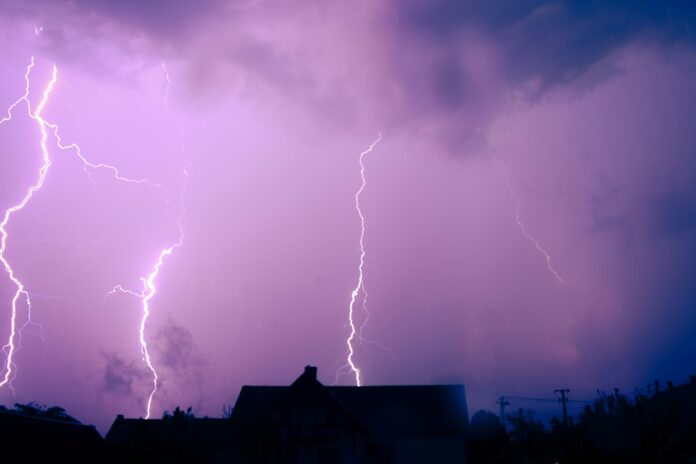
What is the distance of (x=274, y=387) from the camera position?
38562 mm

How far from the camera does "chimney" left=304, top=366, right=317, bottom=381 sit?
1241 inches

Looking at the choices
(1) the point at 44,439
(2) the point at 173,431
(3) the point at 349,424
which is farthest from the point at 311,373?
(1) the point at 44,439

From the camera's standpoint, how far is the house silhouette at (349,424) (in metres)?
27.8

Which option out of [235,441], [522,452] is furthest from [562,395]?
[235,441]

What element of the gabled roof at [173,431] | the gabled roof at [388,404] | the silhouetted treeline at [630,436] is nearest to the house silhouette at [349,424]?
the gabled roof at [388,404]

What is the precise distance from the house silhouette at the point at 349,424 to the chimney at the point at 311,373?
0.04 metres

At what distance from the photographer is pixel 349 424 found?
→ 30.7 metres

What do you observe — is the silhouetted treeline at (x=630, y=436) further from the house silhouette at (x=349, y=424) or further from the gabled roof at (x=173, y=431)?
the gabled roof at (x=173, y=431)

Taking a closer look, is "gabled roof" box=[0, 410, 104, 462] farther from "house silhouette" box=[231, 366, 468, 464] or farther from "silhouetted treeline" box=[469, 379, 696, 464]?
"silhouetted treeline" box=[469, 379, 696, 464]

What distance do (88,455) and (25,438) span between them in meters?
3.14

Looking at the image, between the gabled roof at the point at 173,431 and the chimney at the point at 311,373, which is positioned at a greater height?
the chimney at the point at 311,373

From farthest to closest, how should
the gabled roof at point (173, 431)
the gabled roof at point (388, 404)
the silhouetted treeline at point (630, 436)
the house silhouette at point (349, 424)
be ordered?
the gabled roof at point (388, 404) → the house silhouette at point (349, 424) → the gabled roof at point (173, 431) → the silhouetted treeline at point (630, 436)

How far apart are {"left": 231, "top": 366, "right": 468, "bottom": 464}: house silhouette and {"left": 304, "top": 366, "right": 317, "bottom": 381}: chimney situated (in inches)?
1.7

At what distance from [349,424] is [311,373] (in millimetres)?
3440
